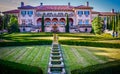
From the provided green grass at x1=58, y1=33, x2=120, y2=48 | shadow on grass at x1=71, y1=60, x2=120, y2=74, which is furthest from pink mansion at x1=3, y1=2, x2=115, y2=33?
Answer: shadow on grass at x1=71, y1=60, x2=120, y2=74

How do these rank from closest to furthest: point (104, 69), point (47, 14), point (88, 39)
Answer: point (104, 69) → point (88, 39) → point (47, 14)

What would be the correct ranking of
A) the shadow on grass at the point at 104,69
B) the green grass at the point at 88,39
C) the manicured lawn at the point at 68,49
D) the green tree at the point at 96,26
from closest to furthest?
the shadow on grass at the point at 104,69 → the manicured lawn at the point at 68,49 → the green grass at the point at 88,39 → the green tree at the point at 96,26

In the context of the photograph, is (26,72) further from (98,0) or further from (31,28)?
(31,28)

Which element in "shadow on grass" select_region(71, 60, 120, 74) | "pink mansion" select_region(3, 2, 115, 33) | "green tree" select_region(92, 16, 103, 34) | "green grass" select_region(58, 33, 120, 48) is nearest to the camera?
"shadow on grass" select_region(71, 60, 120, 74)

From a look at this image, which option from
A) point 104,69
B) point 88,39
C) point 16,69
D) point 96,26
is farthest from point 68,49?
point 104,69

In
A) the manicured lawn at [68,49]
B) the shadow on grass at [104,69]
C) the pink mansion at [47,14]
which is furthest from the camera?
the manicured lawn at [68,49]

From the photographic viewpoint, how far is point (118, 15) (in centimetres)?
645

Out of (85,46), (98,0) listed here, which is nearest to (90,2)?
(98,0)

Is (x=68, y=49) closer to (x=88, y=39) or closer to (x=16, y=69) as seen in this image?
(x=88, y=39)

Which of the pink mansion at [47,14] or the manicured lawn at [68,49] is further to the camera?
the manicured lawn at [68,49]

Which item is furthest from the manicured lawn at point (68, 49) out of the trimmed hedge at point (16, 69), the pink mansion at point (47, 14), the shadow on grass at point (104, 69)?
the shadow on grass at point (104, 69)

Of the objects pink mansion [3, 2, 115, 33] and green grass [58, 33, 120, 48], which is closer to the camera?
pink mansion [3, 2, 115, 33]

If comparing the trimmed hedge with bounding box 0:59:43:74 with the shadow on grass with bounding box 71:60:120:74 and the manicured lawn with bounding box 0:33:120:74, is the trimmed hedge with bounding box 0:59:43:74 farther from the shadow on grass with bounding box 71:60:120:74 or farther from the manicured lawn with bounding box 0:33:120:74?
the manicured lawn with bounding box 0:33:120:74

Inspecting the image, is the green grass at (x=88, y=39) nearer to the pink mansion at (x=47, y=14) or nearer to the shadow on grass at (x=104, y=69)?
the pink mansion at (x=47, y=14)
